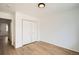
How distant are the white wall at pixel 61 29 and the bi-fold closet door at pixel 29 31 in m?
0.19

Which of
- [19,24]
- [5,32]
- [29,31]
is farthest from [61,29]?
[5,32]

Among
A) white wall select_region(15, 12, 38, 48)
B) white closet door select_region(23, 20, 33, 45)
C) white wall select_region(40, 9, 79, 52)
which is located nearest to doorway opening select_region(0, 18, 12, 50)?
white wall select_region(15, 12, 38, 48)

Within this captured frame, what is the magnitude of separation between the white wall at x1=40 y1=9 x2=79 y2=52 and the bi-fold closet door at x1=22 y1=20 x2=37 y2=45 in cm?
19


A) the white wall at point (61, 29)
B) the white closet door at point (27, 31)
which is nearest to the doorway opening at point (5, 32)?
the white closet door at point (27, 31)

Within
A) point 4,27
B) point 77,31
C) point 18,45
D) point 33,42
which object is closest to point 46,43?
point 33,42

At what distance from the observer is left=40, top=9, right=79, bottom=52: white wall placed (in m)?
1.97

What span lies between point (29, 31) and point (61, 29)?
844mm

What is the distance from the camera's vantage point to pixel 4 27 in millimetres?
1904

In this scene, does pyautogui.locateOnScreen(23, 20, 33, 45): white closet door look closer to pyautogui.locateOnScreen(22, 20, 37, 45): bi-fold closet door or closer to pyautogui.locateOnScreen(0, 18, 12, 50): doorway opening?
pyautogui.locateOnScreen(22, 20, 37, 45): bi-fold closet door

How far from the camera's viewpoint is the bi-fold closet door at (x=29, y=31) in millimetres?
1942

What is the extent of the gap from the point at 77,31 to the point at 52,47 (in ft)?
2.58

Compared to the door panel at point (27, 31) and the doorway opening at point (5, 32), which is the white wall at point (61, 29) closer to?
the door panel at point (27, 31)

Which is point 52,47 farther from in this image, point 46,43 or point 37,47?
point 37,47

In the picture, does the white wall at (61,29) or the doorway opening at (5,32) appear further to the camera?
the white wall at (61,29)
